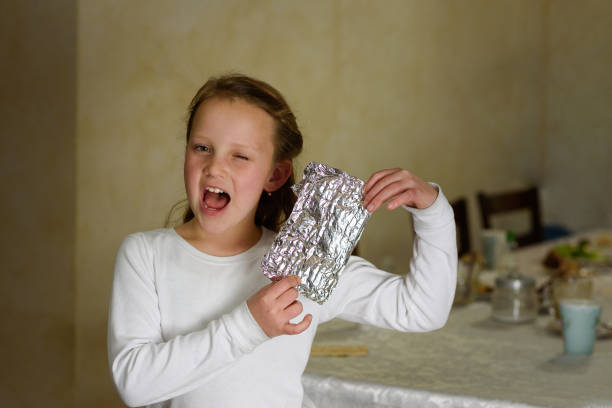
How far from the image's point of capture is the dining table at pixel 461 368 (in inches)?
41.4

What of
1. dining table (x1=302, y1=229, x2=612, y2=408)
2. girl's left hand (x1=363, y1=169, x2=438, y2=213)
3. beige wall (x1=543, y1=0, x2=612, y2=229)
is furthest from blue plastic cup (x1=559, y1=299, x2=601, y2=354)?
beige wall (x1=543, y1=0, x2=612, y2=229)

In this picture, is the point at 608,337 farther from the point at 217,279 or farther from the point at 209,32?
the point at 209,32

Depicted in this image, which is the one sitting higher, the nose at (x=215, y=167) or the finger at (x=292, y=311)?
the nose at (x=215, y=167)

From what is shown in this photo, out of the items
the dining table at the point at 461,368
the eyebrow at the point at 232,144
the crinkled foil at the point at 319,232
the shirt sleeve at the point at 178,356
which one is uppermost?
the eyebrow at the point at 232,144

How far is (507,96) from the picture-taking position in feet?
14.8

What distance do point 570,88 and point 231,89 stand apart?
4363mm

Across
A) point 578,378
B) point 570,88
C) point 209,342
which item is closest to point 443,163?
point 570,88

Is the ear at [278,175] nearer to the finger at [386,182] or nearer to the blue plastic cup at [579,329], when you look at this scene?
the finger at [386,182]

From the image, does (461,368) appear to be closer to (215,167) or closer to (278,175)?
(278,175)

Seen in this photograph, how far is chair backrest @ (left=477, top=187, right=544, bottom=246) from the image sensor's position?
278 centimetres

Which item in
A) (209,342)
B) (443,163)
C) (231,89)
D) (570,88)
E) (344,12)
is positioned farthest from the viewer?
(570,88)

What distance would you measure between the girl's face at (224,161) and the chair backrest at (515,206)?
1922 mm

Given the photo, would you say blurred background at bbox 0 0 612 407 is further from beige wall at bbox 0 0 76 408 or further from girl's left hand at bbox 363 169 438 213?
girl's left hand at bbox 363 169 438 213

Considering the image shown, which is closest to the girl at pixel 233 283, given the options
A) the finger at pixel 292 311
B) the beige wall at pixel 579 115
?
the finger at pixel 292 311
